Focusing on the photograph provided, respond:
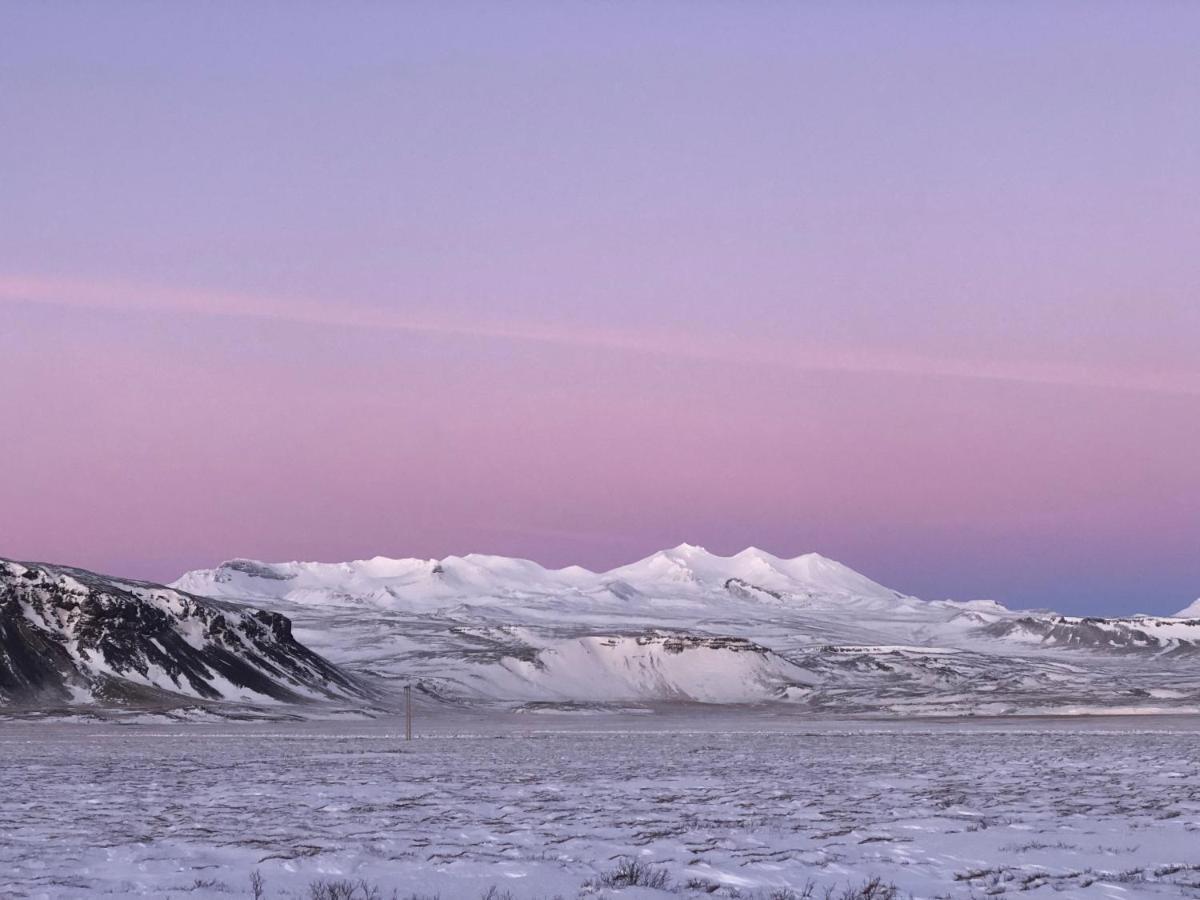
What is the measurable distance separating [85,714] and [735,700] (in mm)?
106702

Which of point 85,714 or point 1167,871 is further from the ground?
point 1167,871

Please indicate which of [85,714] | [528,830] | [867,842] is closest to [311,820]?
[528,830]

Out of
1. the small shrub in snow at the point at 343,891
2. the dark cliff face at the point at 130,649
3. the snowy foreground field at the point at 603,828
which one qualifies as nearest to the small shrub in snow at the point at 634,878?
the snowy foreground field at the point at 603,828

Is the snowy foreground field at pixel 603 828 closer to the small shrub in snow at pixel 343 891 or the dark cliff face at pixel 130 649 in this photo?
the small shrub in snow at pixel 343 891

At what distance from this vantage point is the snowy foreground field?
14.9m

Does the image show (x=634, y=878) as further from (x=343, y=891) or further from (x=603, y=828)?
(x=603, y=828)

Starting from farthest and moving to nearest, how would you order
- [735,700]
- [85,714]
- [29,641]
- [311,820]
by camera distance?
[735,700]
[29,641]
[85,714]
[311,820]

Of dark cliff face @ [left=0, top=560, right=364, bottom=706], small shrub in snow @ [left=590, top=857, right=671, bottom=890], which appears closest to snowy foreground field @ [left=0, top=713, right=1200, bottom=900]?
small shrub in snow @ [left=590, top=857, right=671, bottom=890]

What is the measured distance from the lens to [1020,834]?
18641 mm

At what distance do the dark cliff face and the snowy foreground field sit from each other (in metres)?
108

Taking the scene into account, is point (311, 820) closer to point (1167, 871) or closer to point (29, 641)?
point (1167, 871)

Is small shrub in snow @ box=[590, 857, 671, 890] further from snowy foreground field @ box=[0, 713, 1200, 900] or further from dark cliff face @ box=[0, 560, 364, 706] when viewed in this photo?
dark cliff face @ box=[0, 560, 364, 706]

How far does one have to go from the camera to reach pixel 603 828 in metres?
19.9

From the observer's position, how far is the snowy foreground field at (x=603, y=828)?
585 inches
